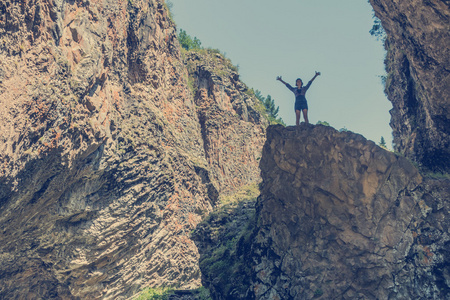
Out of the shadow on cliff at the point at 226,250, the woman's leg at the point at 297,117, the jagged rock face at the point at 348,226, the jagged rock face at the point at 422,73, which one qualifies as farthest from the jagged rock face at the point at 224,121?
the jagged rock face at the point at 422,73

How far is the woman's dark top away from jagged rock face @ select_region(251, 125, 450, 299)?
0.99 m

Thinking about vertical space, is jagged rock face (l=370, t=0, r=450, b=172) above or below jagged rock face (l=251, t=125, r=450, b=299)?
above

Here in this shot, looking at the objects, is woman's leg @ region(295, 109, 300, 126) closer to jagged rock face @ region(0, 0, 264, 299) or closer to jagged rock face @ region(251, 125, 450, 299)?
jagged rock face @ region(251, 125, 450, 299)

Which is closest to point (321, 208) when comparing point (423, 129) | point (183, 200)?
point (423, 129)

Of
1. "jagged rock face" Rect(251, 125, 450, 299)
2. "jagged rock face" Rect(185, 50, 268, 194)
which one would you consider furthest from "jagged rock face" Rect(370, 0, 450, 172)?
"jagged rock face" Rect(185, 50, 268, 194)

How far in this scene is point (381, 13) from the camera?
18672 mm

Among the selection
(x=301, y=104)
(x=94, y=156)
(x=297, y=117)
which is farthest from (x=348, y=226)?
(x=94, y=156)

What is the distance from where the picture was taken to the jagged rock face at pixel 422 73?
52.1 ft

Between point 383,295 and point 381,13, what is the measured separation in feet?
37.9

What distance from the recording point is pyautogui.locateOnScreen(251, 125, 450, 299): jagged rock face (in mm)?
16531

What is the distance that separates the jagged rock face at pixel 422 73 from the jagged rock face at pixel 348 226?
1603 millimetres

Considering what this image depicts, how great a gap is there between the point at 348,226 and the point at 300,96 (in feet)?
18.4

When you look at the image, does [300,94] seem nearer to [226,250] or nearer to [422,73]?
[422,73]

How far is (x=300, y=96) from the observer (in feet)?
58.9
